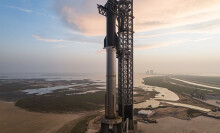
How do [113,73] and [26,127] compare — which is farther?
[26,127]

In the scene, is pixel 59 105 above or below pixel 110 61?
below

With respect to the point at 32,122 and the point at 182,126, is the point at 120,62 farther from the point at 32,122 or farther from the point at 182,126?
the point at 32,122

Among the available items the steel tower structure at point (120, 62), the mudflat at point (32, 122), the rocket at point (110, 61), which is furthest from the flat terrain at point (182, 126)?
the mudflat at point (32, 122)

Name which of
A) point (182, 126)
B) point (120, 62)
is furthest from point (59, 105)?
point (182, 126)

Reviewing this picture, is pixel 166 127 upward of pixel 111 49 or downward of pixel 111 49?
downward

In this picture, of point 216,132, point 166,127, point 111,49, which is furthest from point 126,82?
point 216,132

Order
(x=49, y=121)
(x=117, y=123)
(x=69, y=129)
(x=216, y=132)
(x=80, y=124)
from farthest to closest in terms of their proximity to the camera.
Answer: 1. (x=49, y=121)
2. (x=80, y=124)
3. (x=69, y=129)
4. (x=216, y=132)
5. (x=117, y=123)

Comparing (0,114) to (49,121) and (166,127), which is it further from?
(166,127)
